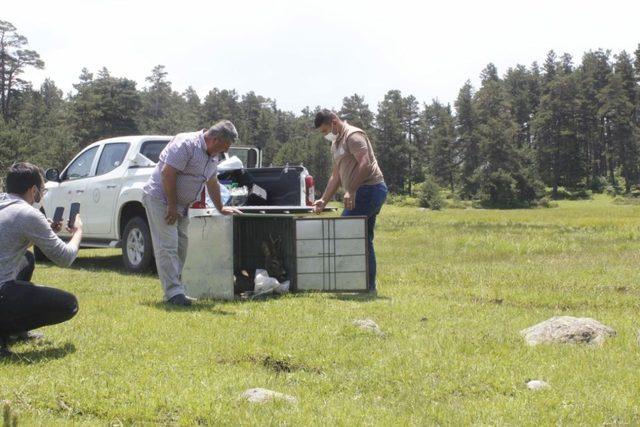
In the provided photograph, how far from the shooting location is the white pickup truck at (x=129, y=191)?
1088 centimetres

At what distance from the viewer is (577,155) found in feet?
308

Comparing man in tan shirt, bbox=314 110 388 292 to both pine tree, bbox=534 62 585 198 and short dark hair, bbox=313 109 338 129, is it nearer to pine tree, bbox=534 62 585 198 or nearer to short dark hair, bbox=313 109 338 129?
short dark hair, bbox=313 109 338 129

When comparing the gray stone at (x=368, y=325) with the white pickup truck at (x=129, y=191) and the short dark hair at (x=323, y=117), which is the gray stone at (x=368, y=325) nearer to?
the short dark hair at (x=323, y=117)

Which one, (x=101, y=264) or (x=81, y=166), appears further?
(x=101, y=264)

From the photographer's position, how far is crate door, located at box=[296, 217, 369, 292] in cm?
855

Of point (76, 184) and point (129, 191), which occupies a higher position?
point (76, 184)

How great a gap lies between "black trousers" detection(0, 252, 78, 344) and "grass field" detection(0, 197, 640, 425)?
0.24m

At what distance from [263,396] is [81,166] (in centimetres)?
939

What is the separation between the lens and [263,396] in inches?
168

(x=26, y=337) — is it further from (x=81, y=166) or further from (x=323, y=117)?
(x=81, y=166)

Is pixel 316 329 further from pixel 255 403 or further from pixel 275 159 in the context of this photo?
pixel 275 159

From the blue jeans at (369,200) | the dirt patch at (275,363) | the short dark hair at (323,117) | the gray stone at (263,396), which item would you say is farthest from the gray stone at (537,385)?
the short dark hair at (323,117)

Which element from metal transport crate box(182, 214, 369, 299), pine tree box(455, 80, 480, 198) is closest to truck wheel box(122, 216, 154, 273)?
metal transport crate box(182, 214, 369, 299)

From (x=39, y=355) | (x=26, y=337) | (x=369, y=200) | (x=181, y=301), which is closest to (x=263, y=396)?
(x=39, y=355)
